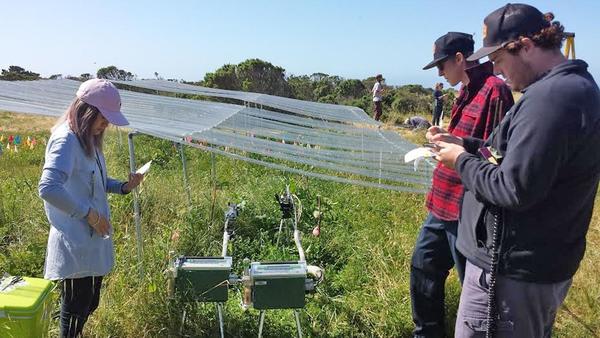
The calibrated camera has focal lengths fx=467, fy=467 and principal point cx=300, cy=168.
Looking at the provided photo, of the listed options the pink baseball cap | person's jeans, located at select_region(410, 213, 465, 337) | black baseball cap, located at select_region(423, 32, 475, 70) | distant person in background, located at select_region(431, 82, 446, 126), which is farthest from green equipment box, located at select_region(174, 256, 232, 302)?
distant person in background, located at select_region(431, 82, 446, 126)

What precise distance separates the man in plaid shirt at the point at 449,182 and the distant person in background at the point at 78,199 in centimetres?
159

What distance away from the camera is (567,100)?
1.32 m

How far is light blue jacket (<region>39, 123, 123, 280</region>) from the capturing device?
6.70ft

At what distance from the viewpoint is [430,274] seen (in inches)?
103

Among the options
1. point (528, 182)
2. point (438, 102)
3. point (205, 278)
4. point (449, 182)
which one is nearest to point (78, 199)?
point (205, 278)

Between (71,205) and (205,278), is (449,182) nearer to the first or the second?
(205,278)

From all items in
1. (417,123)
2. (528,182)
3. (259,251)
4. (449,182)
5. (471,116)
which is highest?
(471,116)

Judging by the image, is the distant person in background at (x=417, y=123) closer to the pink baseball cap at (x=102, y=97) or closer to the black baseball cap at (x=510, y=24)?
the pink baseball cap at (x=102, y=97)

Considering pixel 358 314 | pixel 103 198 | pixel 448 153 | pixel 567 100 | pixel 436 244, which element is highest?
pixel 567 100

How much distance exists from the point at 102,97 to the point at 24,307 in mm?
988

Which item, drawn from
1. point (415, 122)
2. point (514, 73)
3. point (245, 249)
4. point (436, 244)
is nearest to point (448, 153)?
point (514, 73)

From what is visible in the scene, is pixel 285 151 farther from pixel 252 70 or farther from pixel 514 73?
pixel 252 70

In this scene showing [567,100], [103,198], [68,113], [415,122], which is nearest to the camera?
[567,100]

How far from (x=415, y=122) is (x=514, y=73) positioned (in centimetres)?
1127
